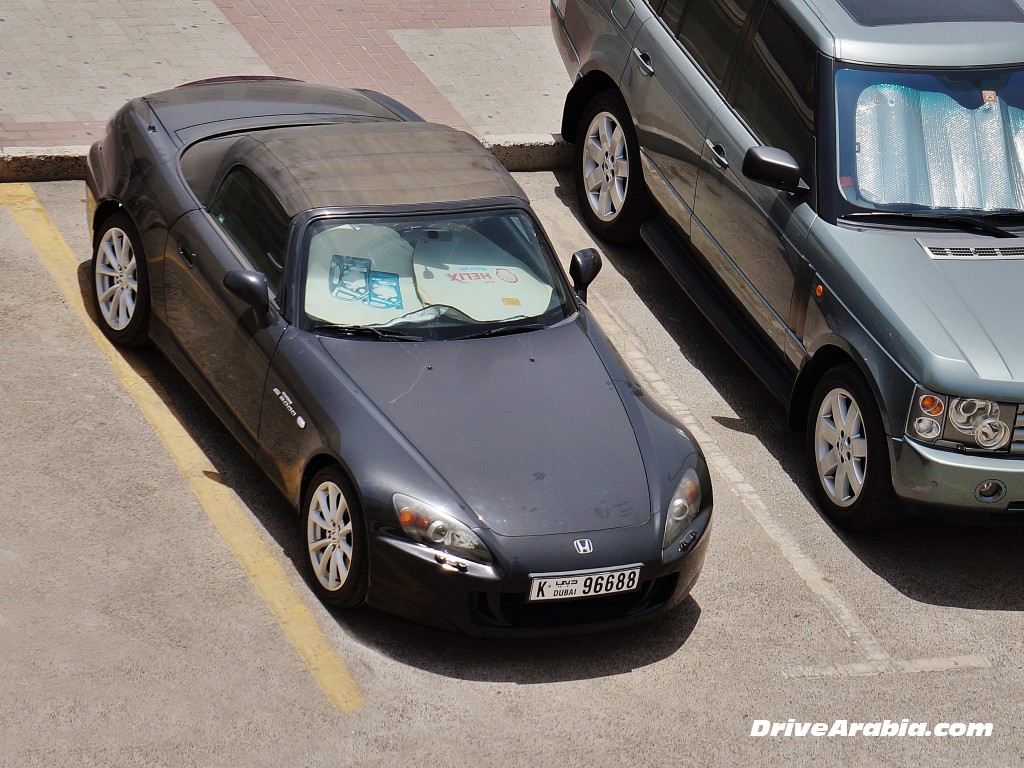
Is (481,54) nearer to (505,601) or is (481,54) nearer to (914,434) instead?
(914,434)

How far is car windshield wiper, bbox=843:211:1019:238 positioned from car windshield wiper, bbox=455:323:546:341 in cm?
176

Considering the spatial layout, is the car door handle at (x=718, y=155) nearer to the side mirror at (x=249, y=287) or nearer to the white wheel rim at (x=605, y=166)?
the white wheel rim at (x=605, y=166)

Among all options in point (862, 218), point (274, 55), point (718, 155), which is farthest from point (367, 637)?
point (274, 55)

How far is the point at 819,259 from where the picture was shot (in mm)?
7773

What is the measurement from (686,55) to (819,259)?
1973mm

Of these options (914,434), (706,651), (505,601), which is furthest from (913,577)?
(505,601)

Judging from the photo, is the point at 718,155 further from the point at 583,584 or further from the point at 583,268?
the point at 583,584

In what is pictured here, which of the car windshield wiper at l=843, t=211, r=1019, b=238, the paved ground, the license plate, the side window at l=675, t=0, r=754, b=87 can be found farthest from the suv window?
the license plate

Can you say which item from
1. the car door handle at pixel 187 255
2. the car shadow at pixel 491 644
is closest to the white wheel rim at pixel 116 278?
the car door handle at pixel 187 255

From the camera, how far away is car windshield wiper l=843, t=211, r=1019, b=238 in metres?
7.82

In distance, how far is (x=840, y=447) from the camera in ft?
25.1

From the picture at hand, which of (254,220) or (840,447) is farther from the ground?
(254,220)

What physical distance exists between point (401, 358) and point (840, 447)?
89.6 inches

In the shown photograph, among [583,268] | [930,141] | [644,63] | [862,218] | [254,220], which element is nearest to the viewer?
[254,220]
